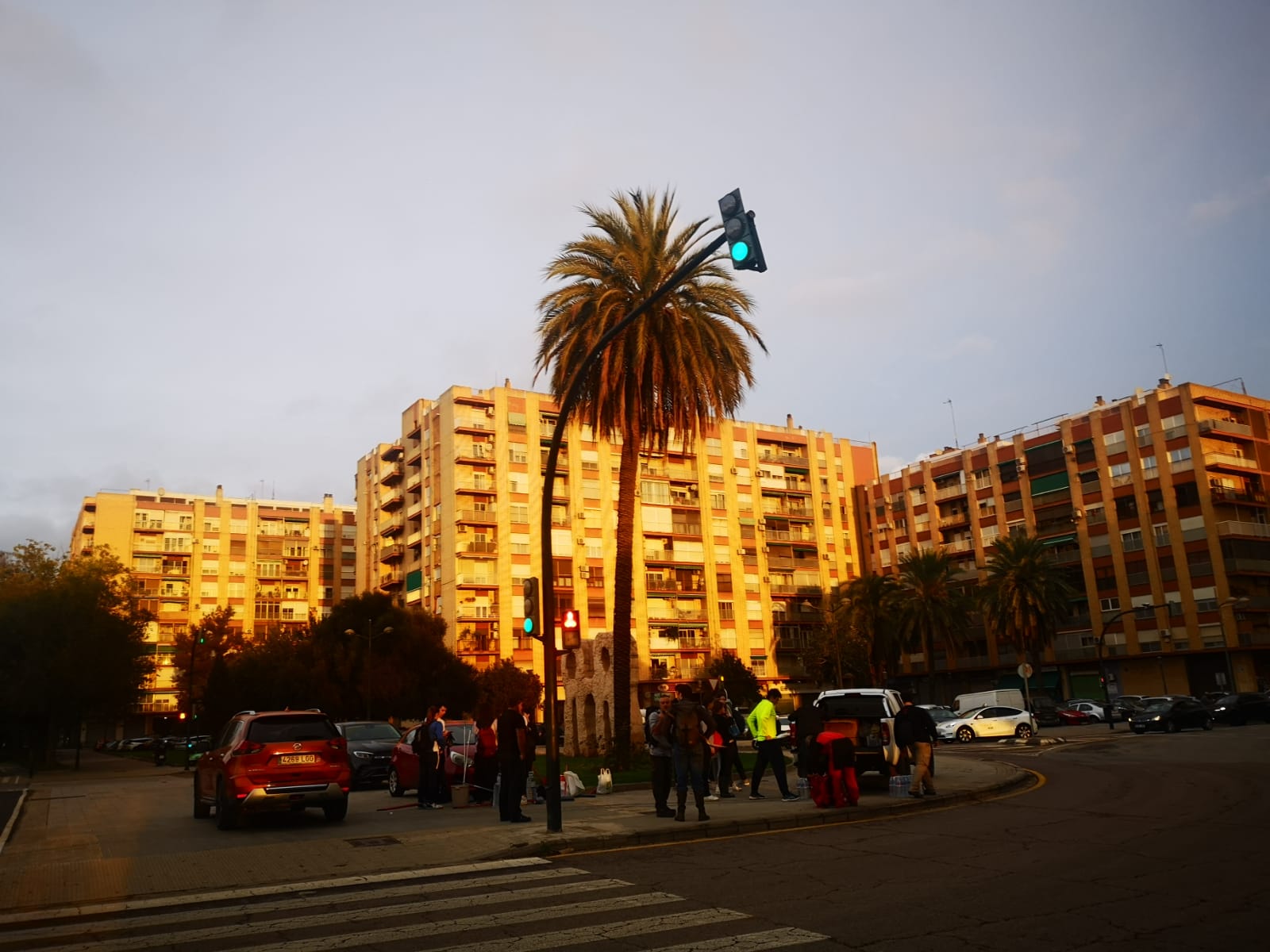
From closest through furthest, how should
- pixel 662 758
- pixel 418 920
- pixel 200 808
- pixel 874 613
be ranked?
pixel 418 920, pixel 662 758, pixel 200 808, pixel 874 613

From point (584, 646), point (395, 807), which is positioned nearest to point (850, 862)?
point (395, 807)

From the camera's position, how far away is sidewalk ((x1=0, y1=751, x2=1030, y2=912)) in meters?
11.0

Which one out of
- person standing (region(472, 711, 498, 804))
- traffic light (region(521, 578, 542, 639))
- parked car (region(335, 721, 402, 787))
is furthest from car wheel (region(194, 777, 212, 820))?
traffic light (region(521, 578, 542, 639))

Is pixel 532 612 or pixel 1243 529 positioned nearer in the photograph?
pixel 532 612

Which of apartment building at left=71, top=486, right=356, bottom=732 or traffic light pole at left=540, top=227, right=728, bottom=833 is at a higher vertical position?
apartment building at left=71, top=486, right=356, bottom=732

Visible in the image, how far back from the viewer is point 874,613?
67.8m

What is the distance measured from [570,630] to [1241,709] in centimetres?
3883

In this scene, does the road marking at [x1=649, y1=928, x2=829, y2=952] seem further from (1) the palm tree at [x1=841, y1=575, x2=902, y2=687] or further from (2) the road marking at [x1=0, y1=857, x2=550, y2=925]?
(1) the palm tree at [x1=841, y1=575, x2=902, y2=687]

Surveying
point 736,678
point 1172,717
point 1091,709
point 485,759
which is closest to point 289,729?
point 485,759

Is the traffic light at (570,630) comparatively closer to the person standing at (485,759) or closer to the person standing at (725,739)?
the person standing at (485,759)

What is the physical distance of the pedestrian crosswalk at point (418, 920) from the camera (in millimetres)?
7480

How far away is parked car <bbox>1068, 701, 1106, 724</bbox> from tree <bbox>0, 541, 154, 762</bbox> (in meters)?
50.5

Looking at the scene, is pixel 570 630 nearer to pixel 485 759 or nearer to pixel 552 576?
pixel 552 576

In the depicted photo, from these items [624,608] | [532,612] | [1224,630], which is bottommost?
[532,612]
